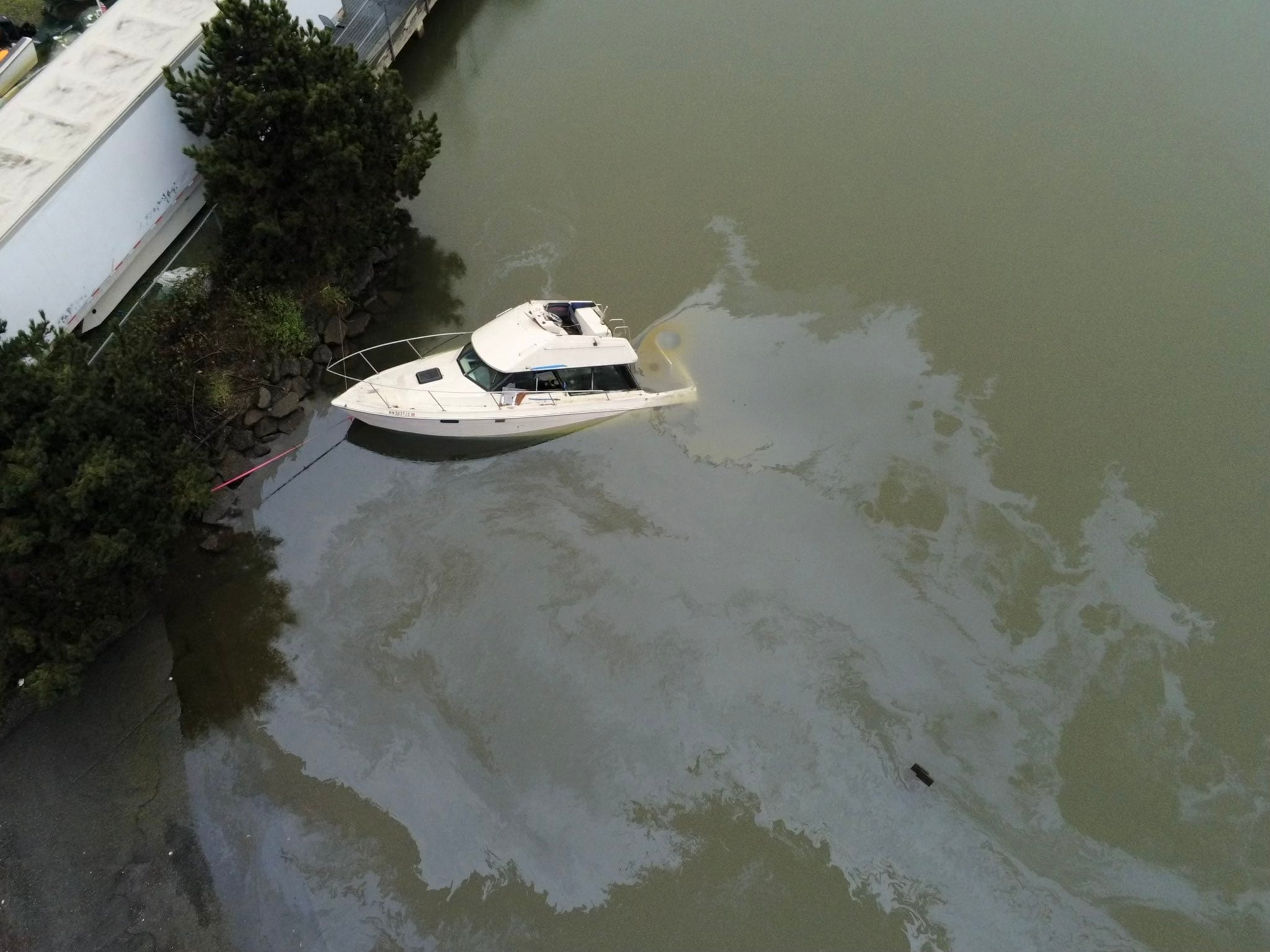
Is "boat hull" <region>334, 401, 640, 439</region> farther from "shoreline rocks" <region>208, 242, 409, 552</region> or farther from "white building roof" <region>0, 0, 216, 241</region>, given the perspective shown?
"white building roof" <region>0, 0, 216, 241</region>

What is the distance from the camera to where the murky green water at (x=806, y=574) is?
390 inches

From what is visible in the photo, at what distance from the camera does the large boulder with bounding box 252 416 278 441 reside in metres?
12.8

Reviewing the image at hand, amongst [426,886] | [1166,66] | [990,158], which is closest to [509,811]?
[426,886]

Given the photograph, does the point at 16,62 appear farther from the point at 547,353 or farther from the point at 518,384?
the point at 547,353

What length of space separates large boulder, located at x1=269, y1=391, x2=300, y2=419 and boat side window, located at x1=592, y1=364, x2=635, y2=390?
514 centimetres

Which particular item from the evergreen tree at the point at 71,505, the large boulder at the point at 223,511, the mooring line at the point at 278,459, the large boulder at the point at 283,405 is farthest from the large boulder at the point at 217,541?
the large boulder at the point at 283,405

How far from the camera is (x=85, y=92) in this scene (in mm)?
11938

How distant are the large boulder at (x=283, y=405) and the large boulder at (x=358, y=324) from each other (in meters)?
1.70

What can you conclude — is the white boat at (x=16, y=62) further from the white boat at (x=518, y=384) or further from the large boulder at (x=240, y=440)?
the white boat at (x=518, y=384)

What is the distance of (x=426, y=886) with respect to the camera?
9.80 m

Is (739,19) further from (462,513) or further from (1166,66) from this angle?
(462,513)

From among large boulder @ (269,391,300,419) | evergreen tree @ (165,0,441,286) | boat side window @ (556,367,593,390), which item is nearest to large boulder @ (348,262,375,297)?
evergreen tree @ (165,0,441,286)

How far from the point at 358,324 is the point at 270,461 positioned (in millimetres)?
3091

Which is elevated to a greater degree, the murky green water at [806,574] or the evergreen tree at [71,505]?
the evergreen tree at [71,505]
